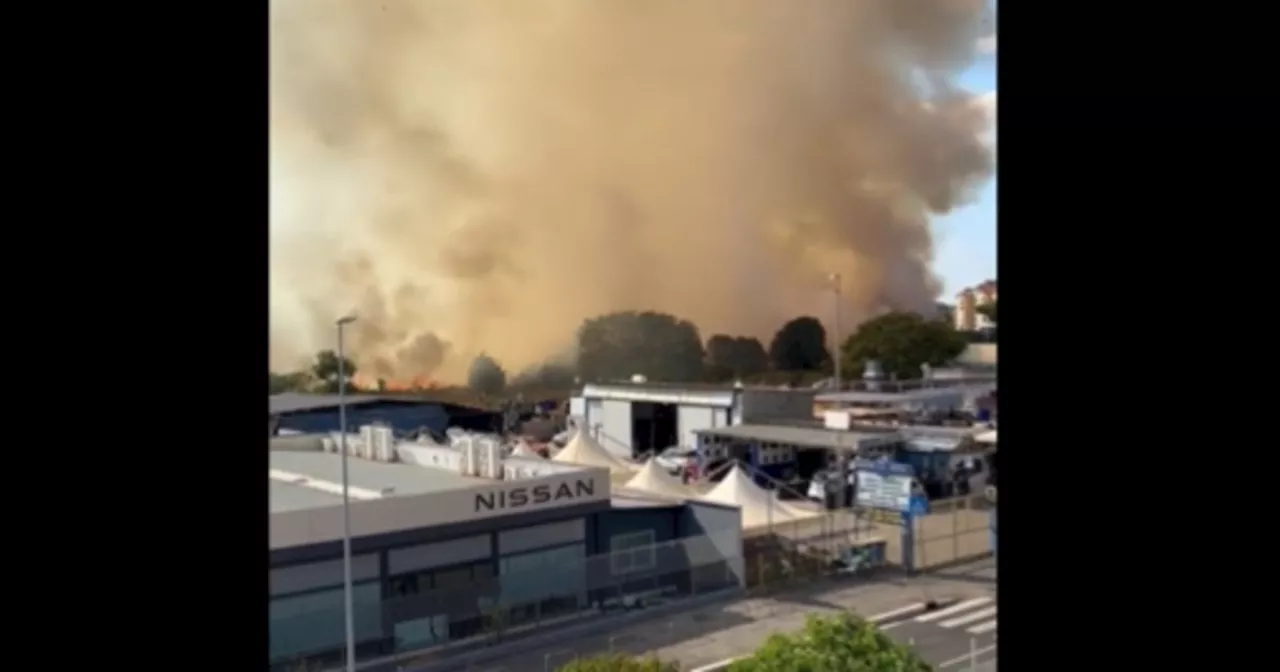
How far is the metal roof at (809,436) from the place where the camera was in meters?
6.38

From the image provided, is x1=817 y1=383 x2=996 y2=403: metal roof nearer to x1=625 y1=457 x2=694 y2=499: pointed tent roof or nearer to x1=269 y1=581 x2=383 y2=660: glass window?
x1=625 y1=457 x2=694 y2=499: pointed tent roof

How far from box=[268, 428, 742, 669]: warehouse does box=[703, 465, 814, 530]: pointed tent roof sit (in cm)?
24

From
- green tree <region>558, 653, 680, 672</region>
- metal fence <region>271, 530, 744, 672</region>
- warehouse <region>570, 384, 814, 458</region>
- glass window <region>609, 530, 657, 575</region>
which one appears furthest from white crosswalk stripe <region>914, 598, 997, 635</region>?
warehouse <region>570, 384, 814, 458</region>

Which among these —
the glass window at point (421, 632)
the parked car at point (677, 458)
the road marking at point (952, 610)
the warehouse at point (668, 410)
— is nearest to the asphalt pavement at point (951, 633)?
the road marking at point (952, 610)

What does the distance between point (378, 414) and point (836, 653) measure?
3216mm

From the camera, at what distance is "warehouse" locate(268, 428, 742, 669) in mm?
4035

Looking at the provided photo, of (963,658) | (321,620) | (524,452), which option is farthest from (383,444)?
(963,658)

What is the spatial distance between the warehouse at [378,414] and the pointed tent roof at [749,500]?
1208 mm
